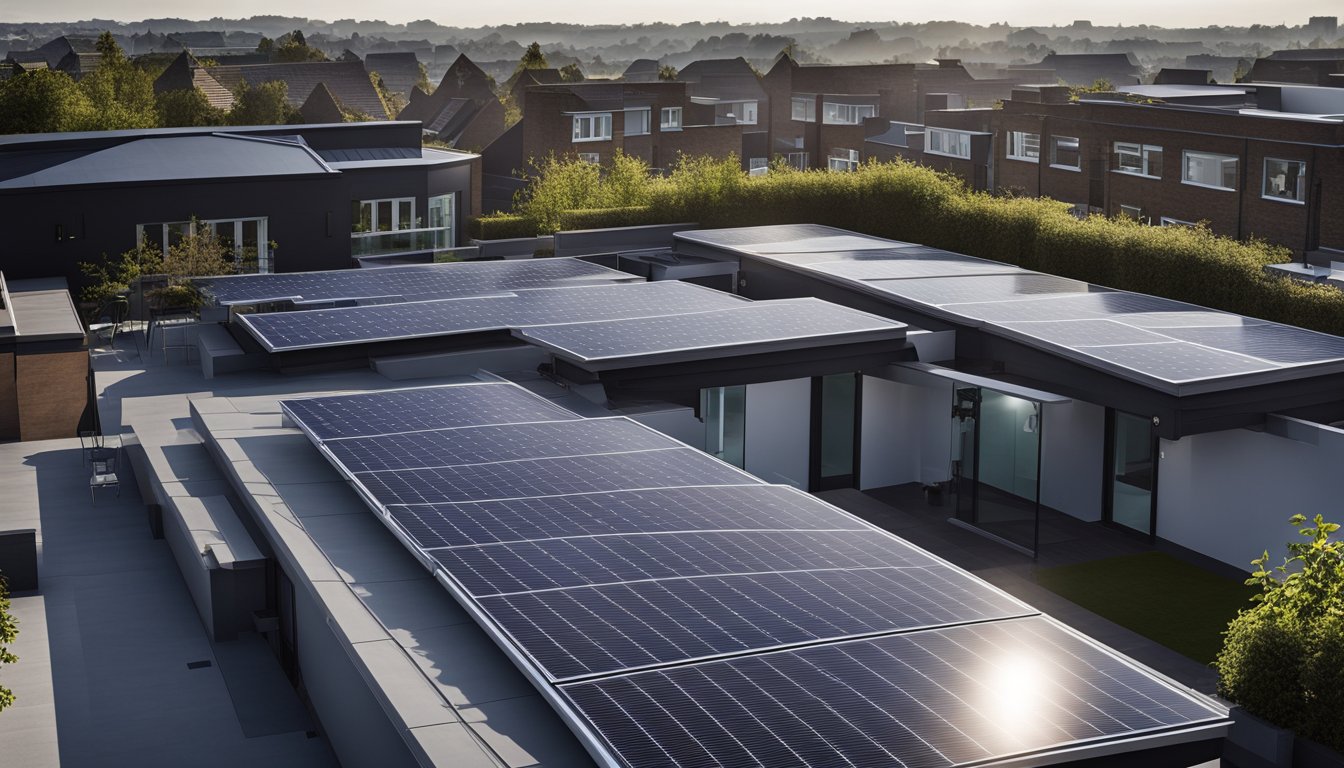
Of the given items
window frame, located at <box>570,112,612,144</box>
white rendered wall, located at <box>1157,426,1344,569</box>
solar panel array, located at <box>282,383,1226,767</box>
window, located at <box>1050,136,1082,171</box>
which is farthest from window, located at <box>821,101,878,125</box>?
solar panel array, located at <box>282,383,1226,767</box>

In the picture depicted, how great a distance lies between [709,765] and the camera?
10.3 meters

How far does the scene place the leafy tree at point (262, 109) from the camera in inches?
3767

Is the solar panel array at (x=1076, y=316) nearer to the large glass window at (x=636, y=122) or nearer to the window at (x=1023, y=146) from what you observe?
the window at (x=1023, y=146)

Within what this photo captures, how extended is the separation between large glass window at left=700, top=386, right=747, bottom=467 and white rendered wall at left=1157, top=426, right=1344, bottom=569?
7658 mm

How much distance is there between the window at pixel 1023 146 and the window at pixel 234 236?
1633 inches

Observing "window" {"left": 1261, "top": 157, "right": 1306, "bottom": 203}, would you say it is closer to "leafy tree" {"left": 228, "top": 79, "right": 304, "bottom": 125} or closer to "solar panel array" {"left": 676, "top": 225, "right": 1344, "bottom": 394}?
"solar panel array" {"left": 676, "top": 225, "right": 1344, "bottom": 394}

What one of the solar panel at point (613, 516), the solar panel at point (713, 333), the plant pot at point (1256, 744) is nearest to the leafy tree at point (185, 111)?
the solar panel at point (713, 333)

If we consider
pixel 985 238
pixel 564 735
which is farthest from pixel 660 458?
pixel 985 238

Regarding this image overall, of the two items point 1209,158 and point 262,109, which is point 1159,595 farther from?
point 262,109

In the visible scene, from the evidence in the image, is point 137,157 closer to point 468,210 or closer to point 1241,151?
point 468,210

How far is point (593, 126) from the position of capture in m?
81.8

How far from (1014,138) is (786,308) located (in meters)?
46.6

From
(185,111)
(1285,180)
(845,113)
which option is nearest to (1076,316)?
(1285,180)

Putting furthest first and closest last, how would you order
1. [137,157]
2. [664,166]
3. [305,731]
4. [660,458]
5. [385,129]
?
[664,166]
[385,129]
[137,157]
[660,458]
[305,731]
